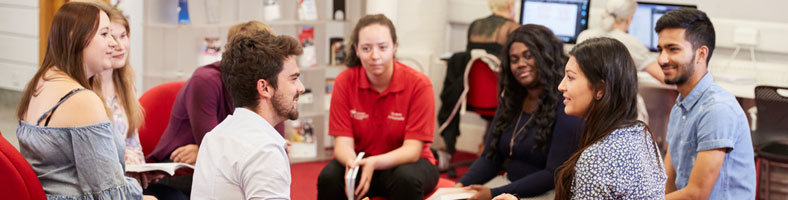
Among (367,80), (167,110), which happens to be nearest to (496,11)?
(367,80)

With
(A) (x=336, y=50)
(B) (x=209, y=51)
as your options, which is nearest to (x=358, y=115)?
(B) (x=209, y=51)

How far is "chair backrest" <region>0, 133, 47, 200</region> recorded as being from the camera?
1.94 metres

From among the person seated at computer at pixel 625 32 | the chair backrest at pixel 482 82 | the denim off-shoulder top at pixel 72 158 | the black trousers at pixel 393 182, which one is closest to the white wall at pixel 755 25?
the person seated at computer at pixel 625 32

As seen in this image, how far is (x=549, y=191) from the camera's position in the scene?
2.69 metres

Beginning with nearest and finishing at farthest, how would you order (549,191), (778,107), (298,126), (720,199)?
1. (720,199)
2. (549,191)
3. (778,107)
4. (298,126)

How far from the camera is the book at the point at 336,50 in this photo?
5.19 meters

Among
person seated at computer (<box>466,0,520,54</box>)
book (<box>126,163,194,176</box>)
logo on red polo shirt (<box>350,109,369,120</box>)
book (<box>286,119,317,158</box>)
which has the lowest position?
book (<box>286,119,317,158</box>)

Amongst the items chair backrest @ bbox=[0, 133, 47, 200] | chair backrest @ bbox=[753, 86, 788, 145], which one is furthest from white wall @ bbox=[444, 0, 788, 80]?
chair backrest @ bbox=[0, 133, 47, 200]

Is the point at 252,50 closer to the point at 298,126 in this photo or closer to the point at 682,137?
the point at 682,137

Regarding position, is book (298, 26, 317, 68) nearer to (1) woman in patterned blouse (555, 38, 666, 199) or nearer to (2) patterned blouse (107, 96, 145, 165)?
(2) patterned blouse (107, 96, 145, 165)

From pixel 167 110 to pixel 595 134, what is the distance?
1803 millimetres

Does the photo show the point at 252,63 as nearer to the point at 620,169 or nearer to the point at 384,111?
the point at 620,169

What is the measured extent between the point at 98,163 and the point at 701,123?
1778 mm

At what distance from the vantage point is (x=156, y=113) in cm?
312
